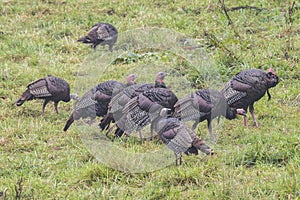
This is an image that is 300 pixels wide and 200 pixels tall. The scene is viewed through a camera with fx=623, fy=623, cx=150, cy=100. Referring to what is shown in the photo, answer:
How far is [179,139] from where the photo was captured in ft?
21.2

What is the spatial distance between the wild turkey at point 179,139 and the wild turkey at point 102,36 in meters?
4.67

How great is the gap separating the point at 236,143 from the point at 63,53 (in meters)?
4.88

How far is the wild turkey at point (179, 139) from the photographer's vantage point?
6406 mm

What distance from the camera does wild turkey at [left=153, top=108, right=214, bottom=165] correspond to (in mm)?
6406

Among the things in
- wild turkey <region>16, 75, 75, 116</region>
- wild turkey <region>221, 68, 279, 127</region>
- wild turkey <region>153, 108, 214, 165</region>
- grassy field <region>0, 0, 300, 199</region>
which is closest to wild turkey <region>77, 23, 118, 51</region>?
grassy field <region>0, 0, 300, 199</region>

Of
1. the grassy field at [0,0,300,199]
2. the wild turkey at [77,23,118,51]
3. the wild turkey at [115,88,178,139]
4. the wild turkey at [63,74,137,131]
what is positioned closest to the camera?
the grassy field at [0,0,300,199]

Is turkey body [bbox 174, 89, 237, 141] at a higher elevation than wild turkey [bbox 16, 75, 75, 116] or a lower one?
higher

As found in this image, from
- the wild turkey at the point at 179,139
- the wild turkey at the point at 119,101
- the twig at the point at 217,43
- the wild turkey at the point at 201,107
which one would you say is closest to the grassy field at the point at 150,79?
the twig at the point at 217,43

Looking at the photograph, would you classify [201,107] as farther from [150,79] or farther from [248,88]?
[150,79]

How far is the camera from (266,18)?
11664mm

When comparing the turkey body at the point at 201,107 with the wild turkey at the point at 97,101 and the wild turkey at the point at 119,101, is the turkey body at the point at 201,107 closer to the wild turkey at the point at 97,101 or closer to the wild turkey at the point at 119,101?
the wild turkey at the point at 119,101

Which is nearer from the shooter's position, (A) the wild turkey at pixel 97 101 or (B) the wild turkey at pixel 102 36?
(A) the wild turkey at pixel 97 101

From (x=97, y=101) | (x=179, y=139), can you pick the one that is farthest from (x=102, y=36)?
(x=179, y=139)

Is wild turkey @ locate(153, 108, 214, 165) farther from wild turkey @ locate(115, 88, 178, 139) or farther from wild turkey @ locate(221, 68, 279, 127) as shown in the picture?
wild turkey @ locate(221, 68, 279, 127)
